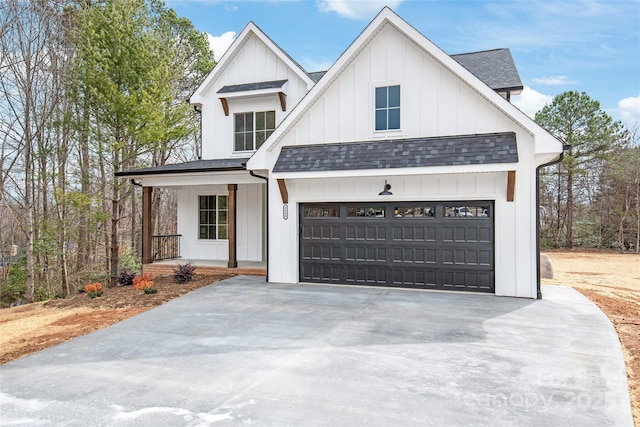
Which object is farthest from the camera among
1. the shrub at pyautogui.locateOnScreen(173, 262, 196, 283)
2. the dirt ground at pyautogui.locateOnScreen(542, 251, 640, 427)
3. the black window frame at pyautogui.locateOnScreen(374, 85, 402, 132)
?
the shrub at pyautogui.locateOnScreen(173, 262, 196, 283)

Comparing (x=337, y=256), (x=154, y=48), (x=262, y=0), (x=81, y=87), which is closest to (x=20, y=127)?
(x=81, y=87)

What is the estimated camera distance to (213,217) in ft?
46.1

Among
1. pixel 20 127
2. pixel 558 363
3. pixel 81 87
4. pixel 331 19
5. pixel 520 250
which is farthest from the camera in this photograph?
pixel 331 19

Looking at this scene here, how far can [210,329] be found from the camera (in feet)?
21.8

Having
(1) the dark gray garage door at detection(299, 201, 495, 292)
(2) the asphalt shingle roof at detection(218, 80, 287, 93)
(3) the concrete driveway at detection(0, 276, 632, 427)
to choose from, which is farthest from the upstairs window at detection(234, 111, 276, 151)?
(3) the concrete driveway at detection(0, 276, 632, 427)

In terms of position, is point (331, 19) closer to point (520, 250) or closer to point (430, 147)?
point (430, 147)

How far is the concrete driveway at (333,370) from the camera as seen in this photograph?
3764 millimetres

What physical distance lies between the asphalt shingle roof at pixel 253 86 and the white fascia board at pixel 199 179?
3432 millimetres

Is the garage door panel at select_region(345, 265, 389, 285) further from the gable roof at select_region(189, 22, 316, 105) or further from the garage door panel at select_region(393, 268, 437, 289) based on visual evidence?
the gable roof at select_region(189, 22, 316, 105)

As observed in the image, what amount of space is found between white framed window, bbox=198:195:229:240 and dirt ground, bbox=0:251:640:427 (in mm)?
2522

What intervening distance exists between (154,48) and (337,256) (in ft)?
32.0

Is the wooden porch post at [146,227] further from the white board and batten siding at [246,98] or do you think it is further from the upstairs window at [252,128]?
the upstairs window at [252,128]

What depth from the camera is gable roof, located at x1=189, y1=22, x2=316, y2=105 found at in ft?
43.0

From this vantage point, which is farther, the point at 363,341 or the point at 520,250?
the point at 520,250
